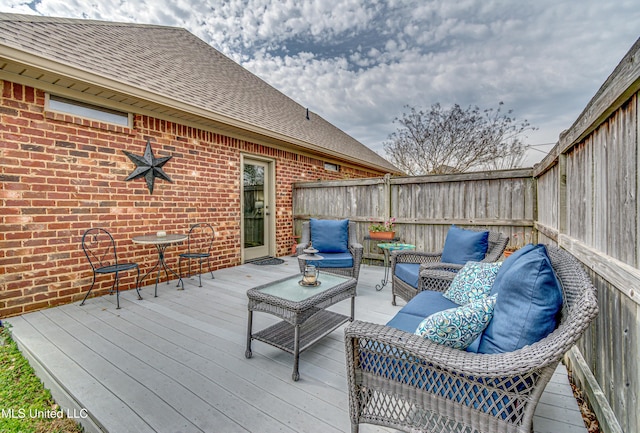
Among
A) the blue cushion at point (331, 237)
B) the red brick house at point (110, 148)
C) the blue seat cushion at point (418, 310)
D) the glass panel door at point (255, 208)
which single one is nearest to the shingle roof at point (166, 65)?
the red brick house at point (110, 148)

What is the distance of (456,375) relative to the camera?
112 cm

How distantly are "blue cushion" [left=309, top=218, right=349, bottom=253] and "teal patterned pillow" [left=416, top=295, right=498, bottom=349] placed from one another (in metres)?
2.85

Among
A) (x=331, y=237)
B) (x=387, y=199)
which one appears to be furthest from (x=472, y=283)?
(x=387, y=199)

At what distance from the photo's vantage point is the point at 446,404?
3.76ft

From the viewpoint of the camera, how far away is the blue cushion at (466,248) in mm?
2824

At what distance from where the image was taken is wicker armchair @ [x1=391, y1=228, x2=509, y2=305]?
8.81 ft

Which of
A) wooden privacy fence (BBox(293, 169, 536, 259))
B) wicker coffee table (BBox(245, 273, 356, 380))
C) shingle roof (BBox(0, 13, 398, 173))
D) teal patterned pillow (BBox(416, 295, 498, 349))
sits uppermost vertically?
shingle roof (BBox(0, 13, 398, 173))

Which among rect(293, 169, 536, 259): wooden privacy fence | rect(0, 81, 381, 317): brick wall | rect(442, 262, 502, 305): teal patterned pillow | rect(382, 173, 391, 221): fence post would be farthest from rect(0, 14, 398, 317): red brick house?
rect(442, 262, 502, 305): teal patterned pillow

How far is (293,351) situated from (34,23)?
16.1ft

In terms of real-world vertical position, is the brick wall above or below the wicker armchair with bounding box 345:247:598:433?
above

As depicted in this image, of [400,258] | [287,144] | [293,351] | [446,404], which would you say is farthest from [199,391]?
[287,144]

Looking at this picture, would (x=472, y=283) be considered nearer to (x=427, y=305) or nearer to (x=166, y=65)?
(x=427, y=305)

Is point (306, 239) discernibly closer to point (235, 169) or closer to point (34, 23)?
point (235, 169)

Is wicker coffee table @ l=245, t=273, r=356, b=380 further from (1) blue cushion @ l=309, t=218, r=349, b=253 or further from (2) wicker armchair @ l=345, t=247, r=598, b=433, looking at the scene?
(1) blue cushion @ l=309, t=218, r=349, b=253
